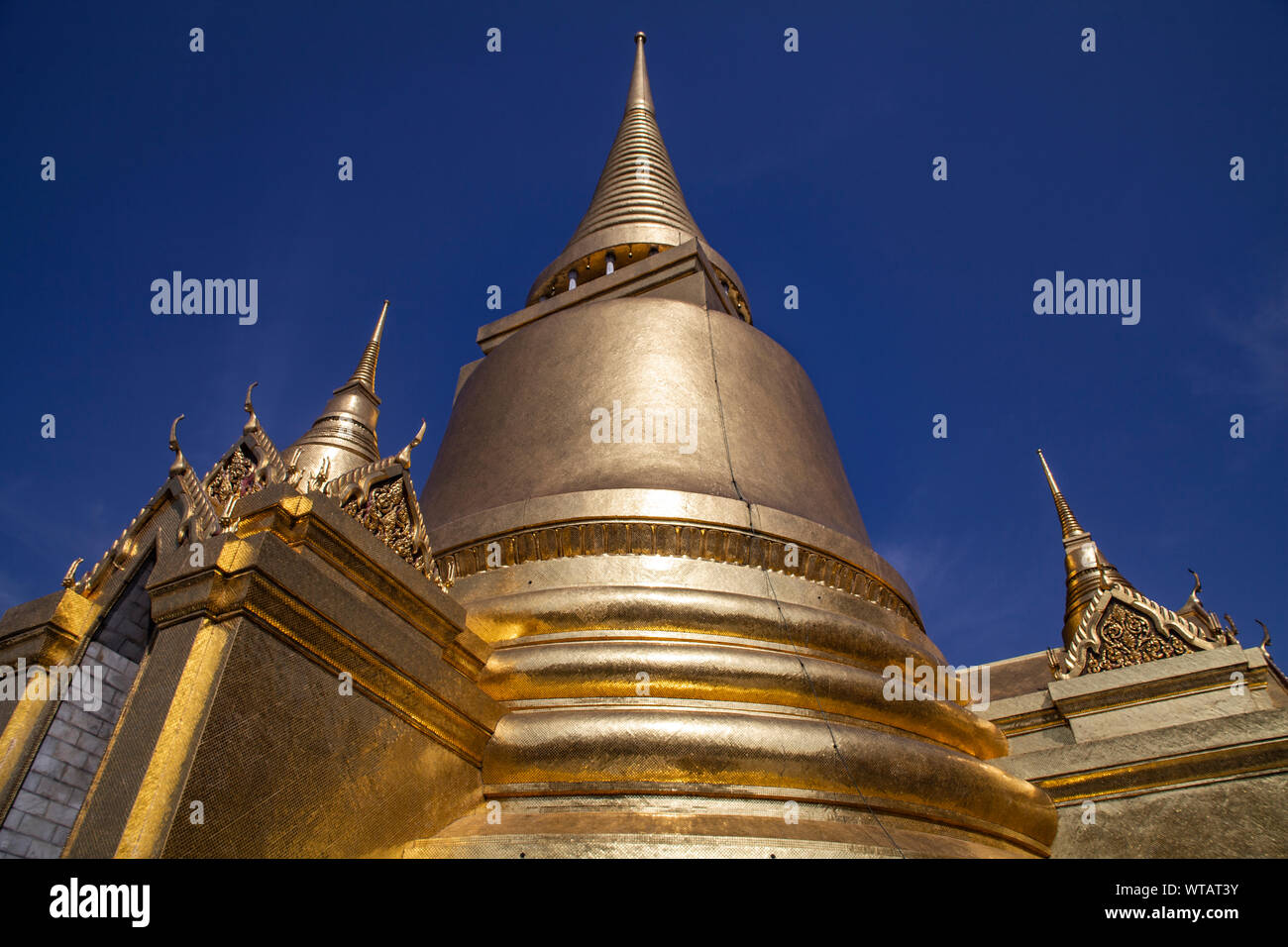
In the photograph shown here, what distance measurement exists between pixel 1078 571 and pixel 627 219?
5594 mm

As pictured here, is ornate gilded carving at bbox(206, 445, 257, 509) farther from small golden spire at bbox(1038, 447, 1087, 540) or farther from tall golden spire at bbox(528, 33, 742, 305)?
small golden spire at bbox(1038, 447, 1087, 540)

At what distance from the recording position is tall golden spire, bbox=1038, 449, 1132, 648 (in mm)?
9094

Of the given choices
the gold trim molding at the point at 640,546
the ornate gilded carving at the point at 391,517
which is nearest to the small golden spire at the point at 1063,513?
the gold trim molding at the point at 640,546

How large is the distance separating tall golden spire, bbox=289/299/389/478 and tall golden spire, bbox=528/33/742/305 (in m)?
1.78

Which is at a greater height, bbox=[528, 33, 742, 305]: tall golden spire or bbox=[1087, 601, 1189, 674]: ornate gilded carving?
bbox=[528, 33, 742, 305]: tall golden spire

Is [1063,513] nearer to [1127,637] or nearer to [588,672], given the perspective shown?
[1127,637]

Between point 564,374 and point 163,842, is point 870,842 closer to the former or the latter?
point 163,842

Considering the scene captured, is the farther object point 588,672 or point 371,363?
point 371,363

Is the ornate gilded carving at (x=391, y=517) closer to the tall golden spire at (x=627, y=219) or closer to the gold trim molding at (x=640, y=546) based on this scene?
the gold trim molding at (x=640, y=546)

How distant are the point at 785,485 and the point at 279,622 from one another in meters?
3.62

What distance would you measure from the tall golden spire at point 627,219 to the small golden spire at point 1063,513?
4.16m

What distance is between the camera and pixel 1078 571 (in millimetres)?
9414

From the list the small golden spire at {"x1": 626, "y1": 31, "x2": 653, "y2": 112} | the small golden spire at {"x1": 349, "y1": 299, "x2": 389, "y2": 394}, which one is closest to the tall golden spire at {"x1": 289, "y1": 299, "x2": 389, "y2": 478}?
the small golden spire at {"x1": 349, "y1": 299, "x2": 389, "y2": 394}

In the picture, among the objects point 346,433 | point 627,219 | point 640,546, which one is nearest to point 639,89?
point 627,219
